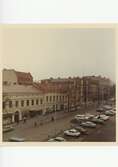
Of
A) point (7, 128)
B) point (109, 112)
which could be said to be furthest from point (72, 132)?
→ point (7, 128)

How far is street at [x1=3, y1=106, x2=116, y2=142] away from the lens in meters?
1.48

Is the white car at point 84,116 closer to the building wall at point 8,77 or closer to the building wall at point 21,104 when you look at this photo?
the building wall at point 21,104

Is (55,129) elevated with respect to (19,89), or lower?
lower

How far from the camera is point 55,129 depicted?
4.88 feet

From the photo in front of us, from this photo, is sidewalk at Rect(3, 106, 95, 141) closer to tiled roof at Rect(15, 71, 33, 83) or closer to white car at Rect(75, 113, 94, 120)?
white car at Rect(75, 113, 94, 120)

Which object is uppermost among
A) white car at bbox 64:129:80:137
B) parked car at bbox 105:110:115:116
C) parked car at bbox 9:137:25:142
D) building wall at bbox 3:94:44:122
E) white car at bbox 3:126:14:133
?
building wall at bbox 3:94:44:122

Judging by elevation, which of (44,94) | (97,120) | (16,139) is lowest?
(16,139)

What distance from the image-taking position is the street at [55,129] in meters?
1.48

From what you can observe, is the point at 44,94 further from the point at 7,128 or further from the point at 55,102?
the point at 7,128

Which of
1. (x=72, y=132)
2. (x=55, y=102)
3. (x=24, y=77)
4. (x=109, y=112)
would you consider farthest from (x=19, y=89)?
(x=109, y=112)

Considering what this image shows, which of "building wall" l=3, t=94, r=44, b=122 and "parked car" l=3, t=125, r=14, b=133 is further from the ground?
"building wall" l=3, t=94, r=44, b=122

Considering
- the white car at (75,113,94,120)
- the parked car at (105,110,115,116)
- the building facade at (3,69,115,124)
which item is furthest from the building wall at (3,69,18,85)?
the parked car at (105,110,115,116)
